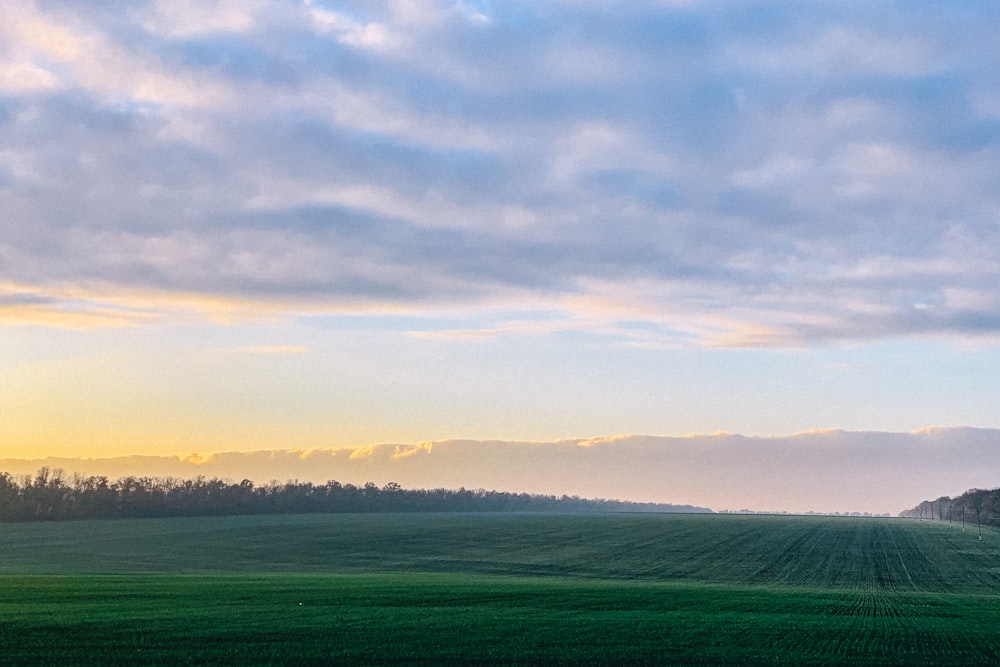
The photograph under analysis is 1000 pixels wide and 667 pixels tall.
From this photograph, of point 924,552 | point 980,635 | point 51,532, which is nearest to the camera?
point 980,635

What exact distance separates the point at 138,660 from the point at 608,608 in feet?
77.7

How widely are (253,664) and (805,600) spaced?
121ft

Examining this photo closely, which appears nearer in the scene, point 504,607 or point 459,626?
point 459,626

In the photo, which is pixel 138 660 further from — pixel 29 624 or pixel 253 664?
pixel 29 624

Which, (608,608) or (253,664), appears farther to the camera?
(608,608)

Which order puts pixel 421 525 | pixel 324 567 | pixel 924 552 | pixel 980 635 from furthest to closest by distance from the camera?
pixel 421 525 → pixel 924 552 → pixel 324 567 → pixel 980 635

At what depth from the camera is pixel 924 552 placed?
347ft

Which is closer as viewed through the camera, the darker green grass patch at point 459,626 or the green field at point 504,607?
the darker green grass patch at point 459,626

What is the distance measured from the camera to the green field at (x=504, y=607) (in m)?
30.2

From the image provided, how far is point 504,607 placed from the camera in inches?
1704

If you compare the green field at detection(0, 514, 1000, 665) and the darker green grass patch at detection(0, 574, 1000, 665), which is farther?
the green field at detection(0, 514, 1000, 665)

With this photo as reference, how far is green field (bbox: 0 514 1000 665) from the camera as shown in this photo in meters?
30.2

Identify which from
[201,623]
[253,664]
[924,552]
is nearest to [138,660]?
[253,664]

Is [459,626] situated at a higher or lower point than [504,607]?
higher
